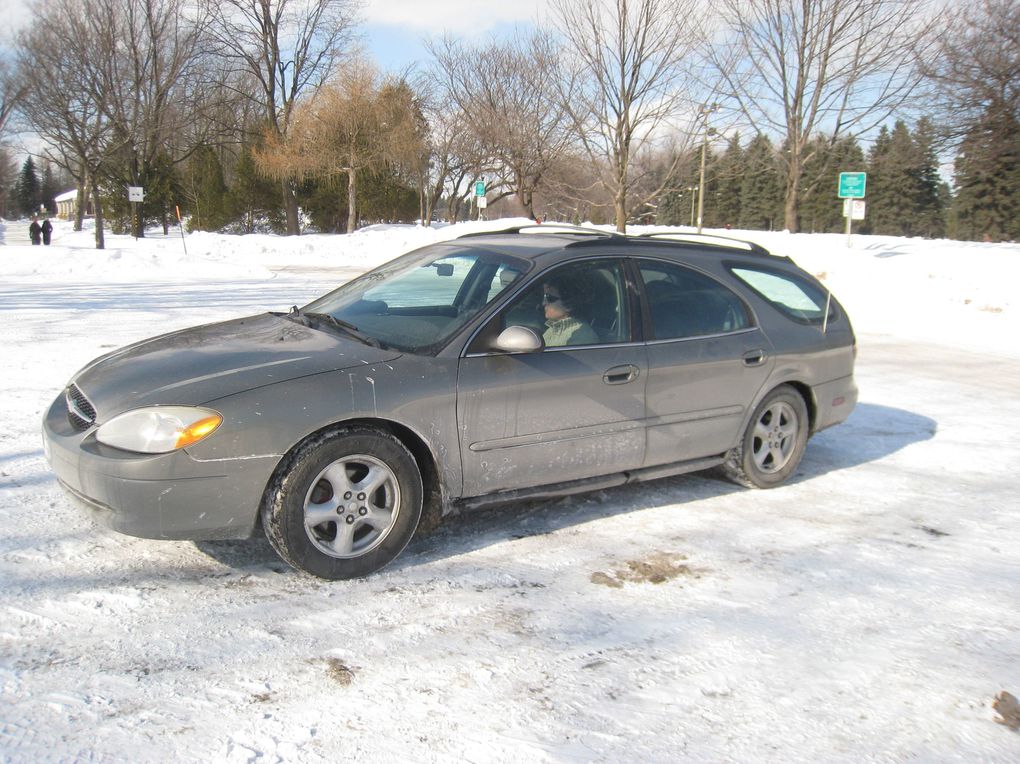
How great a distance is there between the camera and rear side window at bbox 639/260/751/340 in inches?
183

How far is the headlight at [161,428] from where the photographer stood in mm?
3320

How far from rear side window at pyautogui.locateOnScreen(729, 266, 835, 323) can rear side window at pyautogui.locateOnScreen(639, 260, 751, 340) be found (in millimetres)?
269

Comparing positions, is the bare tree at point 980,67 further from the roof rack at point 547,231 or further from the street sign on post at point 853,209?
the roof rack at point 547,231

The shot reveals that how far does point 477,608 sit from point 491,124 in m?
40.2

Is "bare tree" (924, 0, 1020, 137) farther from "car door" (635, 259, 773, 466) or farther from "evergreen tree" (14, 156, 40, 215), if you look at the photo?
"evergreen tree" (14, 156, 40, 215)

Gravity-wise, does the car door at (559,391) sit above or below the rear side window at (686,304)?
below

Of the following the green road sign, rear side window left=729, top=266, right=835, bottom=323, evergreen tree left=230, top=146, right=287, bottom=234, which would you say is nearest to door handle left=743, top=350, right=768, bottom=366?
rear side window left=729, top=266, right=835, bottom=323

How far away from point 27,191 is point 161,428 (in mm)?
118519

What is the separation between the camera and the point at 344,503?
3590mm

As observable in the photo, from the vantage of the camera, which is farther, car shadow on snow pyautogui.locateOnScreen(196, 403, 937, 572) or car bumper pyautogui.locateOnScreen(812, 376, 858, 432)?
car bumper pyautogui.locateOnScreen(812, 376, 858, 432)

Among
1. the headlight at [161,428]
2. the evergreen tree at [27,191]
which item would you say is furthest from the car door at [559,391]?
the evergreen tree at [27,191]

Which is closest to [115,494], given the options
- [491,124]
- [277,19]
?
[491,124]

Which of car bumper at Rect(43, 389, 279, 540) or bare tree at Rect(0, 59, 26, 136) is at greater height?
bare tree at Rect(0, 59, 26, 136)

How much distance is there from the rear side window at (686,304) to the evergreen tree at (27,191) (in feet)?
378
